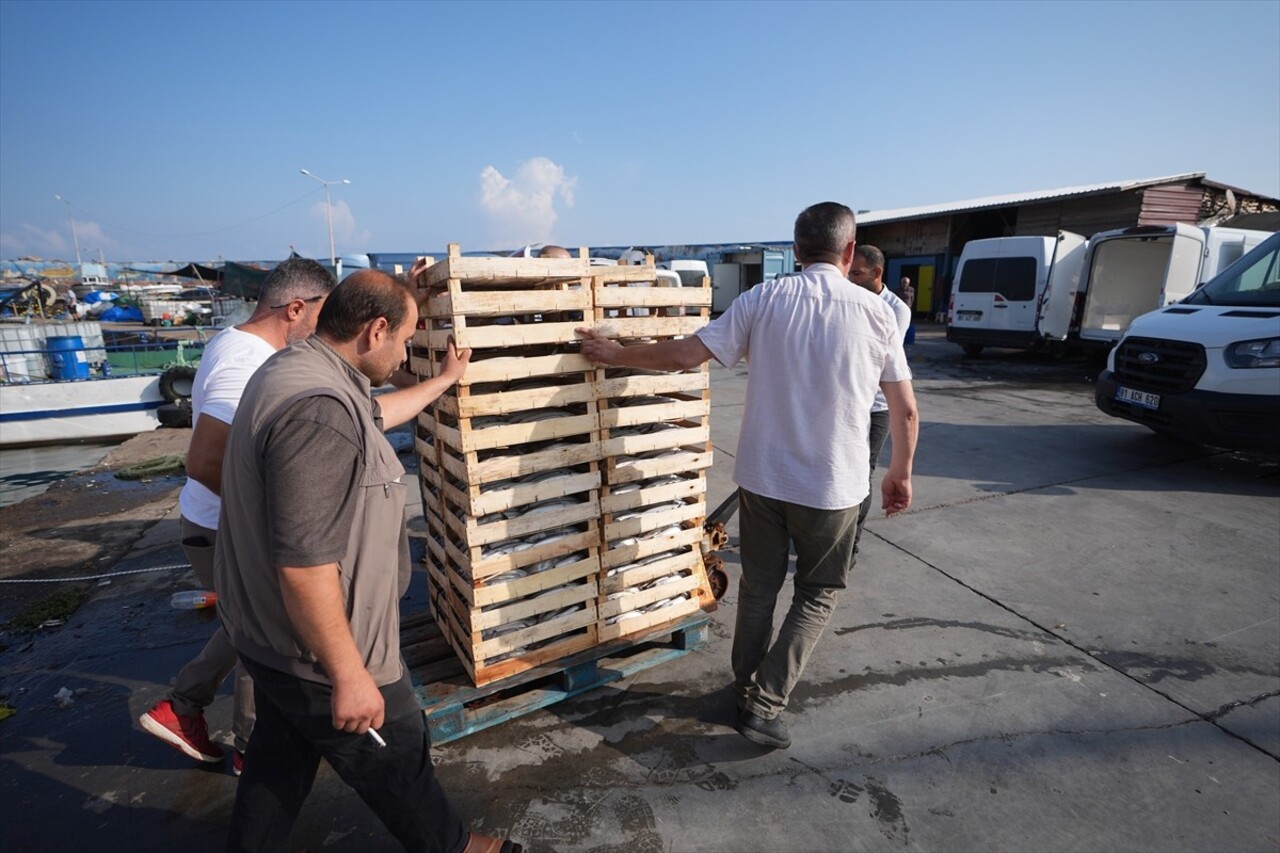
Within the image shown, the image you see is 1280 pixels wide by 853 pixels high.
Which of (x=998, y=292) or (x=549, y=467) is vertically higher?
(x=998, y=292)

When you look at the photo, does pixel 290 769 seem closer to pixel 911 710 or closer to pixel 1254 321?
pixel 911 710

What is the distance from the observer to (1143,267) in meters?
13.7

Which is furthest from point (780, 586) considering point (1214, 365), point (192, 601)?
point (1214, 365)

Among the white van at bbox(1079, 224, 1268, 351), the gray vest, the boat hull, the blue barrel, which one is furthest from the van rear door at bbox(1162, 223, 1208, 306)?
the blue barrel

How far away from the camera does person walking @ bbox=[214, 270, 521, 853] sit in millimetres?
1611

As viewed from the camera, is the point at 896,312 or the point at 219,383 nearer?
the point at 219,383

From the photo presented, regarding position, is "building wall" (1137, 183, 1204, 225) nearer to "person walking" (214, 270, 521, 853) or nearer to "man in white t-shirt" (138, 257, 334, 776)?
"man in white t-shirt" (138, 257, 334, 776)

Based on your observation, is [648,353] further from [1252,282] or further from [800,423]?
[1252,282]

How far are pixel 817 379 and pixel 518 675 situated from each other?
1.83m

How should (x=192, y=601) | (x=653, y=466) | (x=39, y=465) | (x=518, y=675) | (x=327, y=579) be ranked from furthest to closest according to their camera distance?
1. (x=39, y=465)
2. (x=192, y=601)
3. (x=653, y=466)
4. (x=518, y=675)
5. (x=327, y=579)

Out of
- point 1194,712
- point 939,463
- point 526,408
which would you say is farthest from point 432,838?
point 939,463

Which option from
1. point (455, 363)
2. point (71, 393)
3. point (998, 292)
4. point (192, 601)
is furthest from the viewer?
point (998, 292)

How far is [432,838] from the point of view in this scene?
197 cm

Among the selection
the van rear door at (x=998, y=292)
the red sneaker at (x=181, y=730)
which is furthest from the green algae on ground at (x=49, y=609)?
the van rear door at (x=998, y=292)
